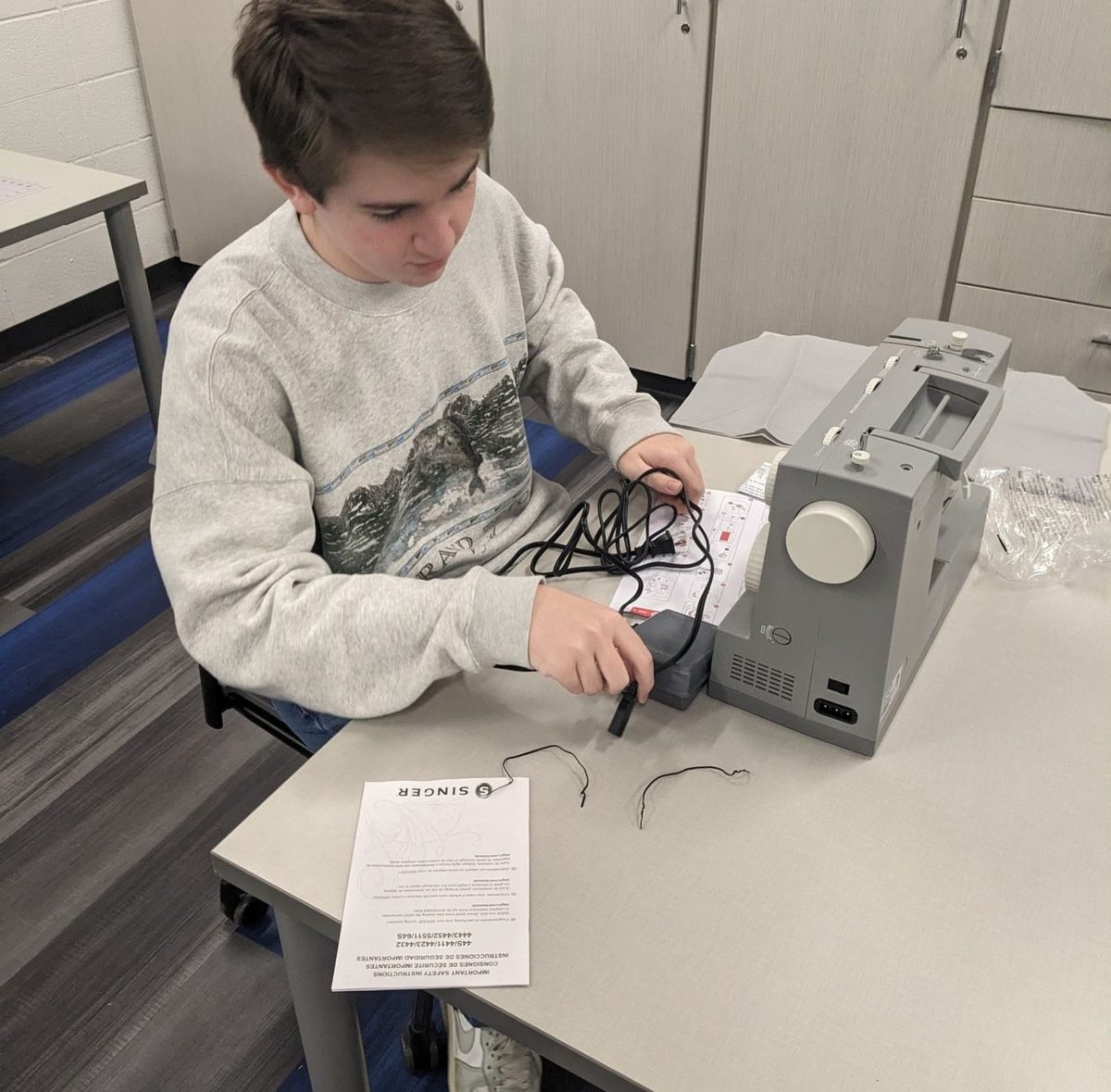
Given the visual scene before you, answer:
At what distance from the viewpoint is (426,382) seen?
1.11m

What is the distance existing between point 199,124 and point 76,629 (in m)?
1.84

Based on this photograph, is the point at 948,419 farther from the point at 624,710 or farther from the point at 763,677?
the point at 624,710

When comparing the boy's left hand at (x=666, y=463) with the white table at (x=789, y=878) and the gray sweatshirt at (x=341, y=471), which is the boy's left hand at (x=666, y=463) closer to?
the gray sweatshirt at (x=341, y=471)

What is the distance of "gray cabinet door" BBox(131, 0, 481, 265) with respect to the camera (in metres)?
3.11

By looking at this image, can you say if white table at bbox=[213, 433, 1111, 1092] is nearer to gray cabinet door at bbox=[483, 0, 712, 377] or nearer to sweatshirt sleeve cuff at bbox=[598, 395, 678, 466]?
sweatshirt sleeve cuff at bbox=[598, 395, 678, 466]

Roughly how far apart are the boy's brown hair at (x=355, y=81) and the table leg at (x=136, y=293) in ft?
5.41

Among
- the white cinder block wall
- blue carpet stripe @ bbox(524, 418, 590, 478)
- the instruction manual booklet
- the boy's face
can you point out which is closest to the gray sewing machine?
the instruction manual booklet

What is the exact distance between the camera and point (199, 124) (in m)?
3.27

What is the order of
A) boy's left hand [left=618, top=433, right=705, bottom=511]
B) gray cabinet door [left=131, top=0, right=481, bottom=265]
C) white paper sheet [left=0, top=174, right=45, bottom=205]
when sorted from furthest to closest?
gray cabinet door [left=131, top=0, right=481, bottom=265] < white paper sheet [left=0, top=174, right=45, bottom=205] < boy's left hand [left=618, top=433, right=705, bottom=511]

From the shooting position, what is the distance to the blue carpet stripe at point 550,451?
8.63 feet

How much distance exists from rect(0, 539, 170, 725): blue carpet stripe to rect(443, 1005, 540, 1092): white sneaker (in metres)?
1.14

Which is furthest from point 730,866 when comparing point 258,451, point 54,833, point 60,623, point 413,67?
point 60,623

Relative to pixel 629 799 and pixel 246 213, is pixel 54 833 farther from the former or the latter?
pixel 246 213

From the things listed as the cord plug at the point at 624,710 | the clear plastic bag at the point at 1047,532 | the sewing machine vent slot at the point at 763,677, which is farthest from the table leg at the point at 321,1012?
the clear plastic bag at the point at 1047,532
